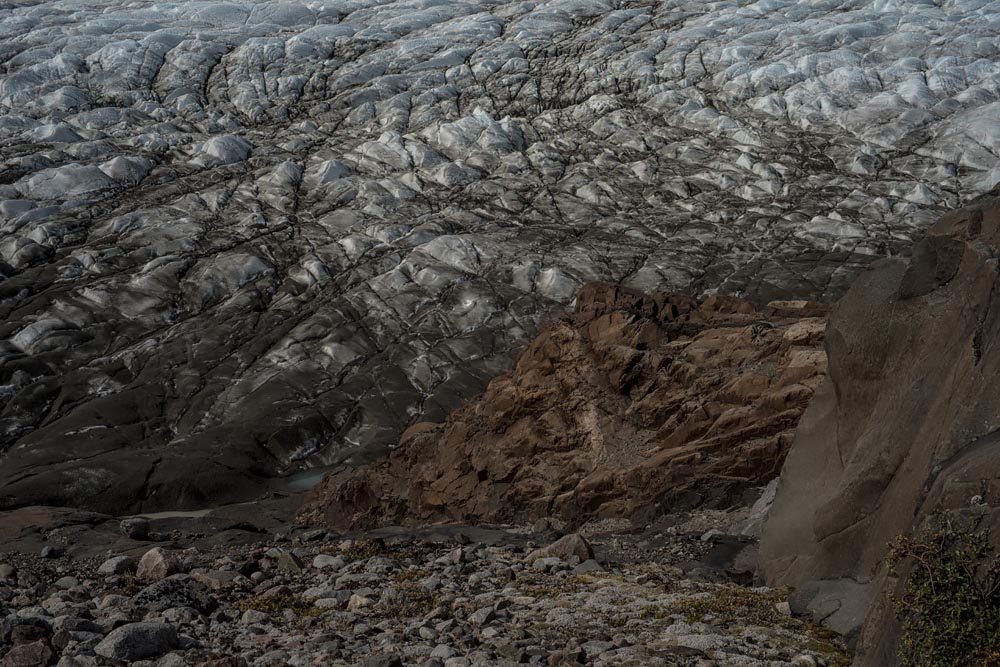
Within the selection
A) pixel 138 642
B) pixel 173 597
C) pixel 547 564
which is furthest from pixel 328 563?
pixel 138 642

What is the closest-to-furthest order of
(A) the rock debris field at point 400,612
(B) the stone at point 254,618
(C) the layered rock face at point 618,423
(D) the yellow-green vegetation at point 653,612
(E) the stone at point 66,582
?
(A) the rock debris field at point 400,612
(D) the yellow-green vegetation at point 653,612
(B) the stone at point 254,618
(E) the stone at point 66,582
(C) the layered rock face at point 618,423

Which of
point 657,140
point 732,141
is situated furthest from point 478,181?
point 732,141

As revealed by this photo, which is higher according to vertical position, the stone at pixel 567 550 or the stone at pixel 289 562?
the stone at pixel 289 562

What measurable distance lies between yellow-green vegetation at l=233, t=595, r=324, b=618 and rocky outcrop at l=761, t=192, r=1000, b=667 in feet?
20.9

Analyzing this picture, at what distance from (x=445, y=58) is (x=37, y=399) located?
48.7 m

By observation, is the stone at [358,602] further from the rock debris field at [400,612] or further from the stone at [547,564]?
the stone at [547,564]

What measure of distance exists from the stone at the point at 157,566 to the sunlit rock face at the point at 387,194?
1165 inches

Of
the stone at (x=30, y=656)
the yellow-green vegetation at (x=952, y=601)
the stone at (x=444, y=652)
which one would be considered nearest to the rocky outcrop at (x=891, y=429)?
the yellow-green vegetation at (x=952, y=601)

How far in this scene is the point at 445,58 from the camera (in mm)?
83188

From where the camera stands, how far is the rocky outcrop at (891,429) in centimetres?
770

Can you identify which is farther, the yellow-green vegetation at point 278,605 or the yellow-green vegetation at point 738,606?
the yellow-green vegetation at point 278,605

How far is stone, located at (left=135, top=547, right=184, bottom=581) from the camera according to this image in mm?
13802

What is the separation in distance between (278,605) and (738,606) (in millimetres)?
6055

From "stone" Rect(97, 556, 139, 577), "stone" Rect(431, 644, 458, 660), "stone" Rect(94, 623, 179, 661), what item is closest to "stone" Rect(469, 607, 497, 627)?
"stone" Rect(431, 644, 458, 660)
